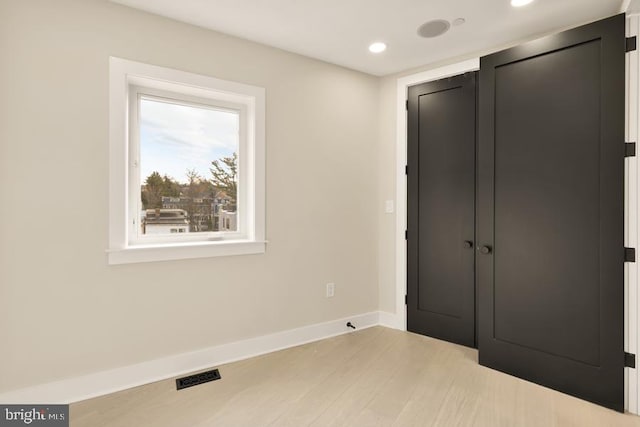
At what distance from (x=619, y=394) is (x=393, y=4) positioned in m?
2.82

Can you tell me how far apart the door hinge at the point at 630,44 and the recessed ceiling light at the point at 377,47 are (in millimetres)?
1612

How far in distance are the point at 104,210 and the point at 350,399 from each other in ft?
6.63

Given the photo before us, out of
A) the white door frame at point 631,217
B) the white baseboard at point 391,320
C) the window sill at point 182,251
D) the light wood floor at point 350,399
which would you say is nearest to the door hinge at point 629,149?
the white door frame at point 631,217

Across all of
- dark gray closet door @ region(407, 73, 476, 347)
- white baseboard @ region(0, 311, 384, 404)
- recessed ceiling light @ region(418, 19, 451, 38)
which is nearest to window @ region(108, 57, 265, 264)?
white baseboard @ region(0, 311, 384, 404)

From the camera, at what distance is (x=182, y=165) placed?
2855 mm

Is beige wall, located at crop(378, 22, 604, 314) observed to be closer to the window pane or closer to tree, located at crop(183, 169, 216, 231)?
the window pane

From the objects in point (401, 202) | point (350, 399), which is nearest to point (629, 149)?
point (401, 202)

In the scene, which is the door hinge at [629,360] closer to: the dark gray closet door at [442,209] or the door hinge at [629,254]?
the door hinge at [629,254]

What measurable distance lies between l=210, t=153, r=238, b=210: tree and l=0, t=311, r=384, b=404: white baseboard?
117 cm

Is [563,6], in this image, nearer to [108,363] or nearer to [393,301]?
[393,301]

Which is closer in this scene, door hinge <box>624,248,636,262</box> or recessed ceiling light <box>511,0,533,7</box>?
door hinge <box>624,248,636,262</box>

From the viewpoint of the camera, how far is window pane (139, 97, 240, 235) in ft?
Result: 8.91

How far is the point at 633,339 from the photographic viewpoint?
2.19 m

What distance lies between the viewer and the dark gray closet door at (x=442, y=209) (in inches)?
126
